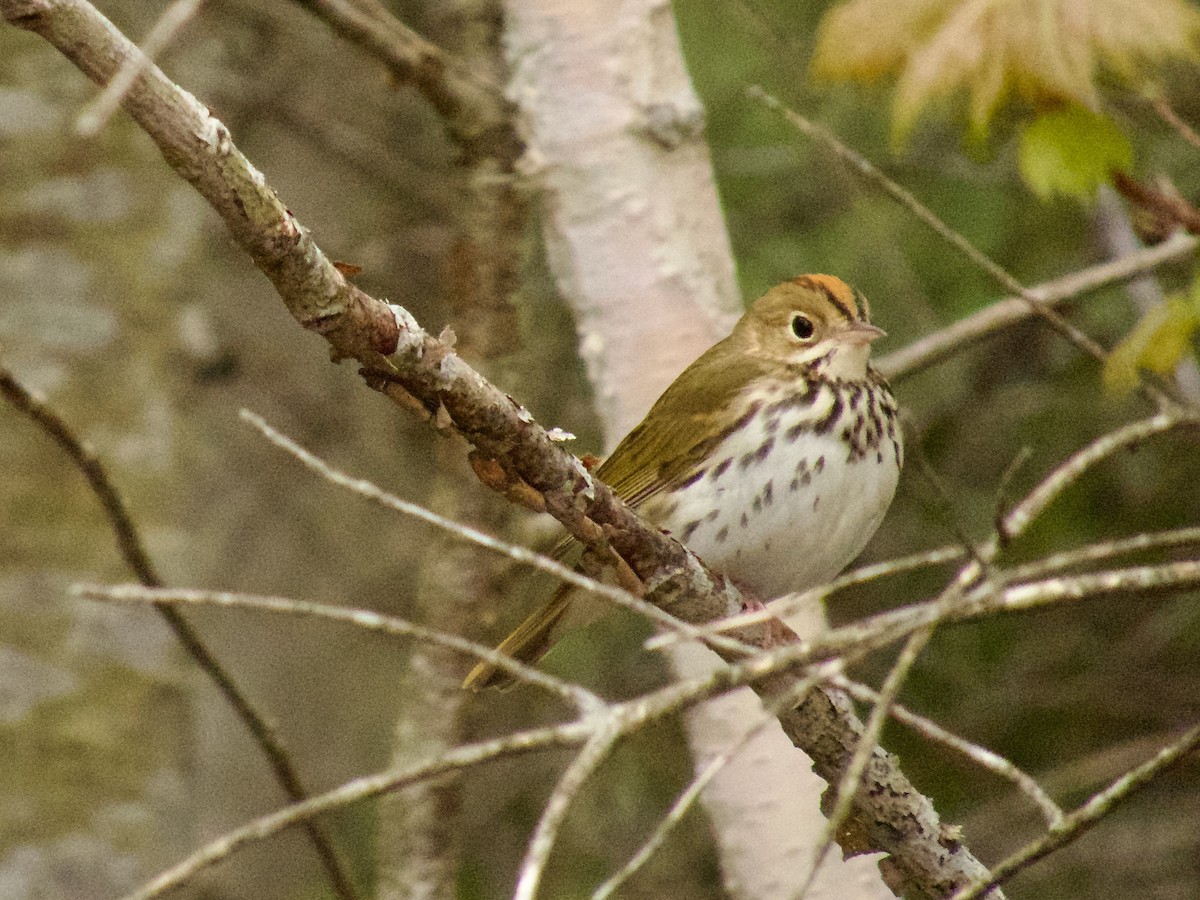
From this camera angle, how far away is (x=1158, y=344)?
9.58ft

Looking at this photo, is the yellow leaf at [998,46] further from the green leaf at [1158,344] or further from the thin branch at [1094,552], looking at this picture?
the thin branch at [1094,552]

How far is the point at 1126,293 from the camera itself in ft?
15.4

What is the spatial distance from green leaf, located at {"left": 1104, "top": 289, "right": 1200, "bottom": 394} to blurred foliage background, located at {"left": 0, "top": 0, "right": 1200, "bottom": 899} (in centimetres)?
27

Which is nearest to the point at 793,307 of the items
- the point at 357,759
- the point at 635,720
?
the point at 635,720

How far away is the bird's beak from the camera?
10.1 feet

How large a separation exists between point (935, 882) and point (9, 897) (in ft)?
7.63

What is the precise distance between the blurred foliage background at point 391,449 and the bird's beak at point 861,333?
15.3 inches

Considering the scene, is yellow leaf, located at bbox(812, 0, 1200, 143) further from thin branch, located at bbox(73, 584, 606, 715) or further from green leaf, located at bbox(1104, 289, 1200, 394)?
thin branch, located at bbox(73, 584, 606, 715)

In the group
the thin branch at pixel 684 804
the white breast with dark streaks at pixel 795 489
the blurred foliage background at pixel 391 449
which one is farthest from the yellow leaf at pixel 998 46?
the thin branch at pixel 684 804

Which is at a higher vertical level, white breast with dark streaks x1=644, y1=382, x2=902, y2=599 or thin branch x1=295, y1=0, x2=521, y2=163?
thin branch x1=295, y1=0, x2=521, y2=163

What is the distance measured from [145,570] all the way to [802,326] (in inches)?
56.5

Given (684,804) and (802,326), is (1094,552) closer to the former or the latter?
(684,804)

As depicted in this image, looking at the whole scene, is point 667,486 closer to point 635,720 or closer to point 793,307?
point 793,307

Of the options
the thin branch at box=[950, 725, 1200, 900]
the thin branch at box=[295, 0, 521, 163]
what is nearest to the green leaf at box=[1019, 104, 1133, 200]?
the thin branch at box=[295, 0, 521, 163]
